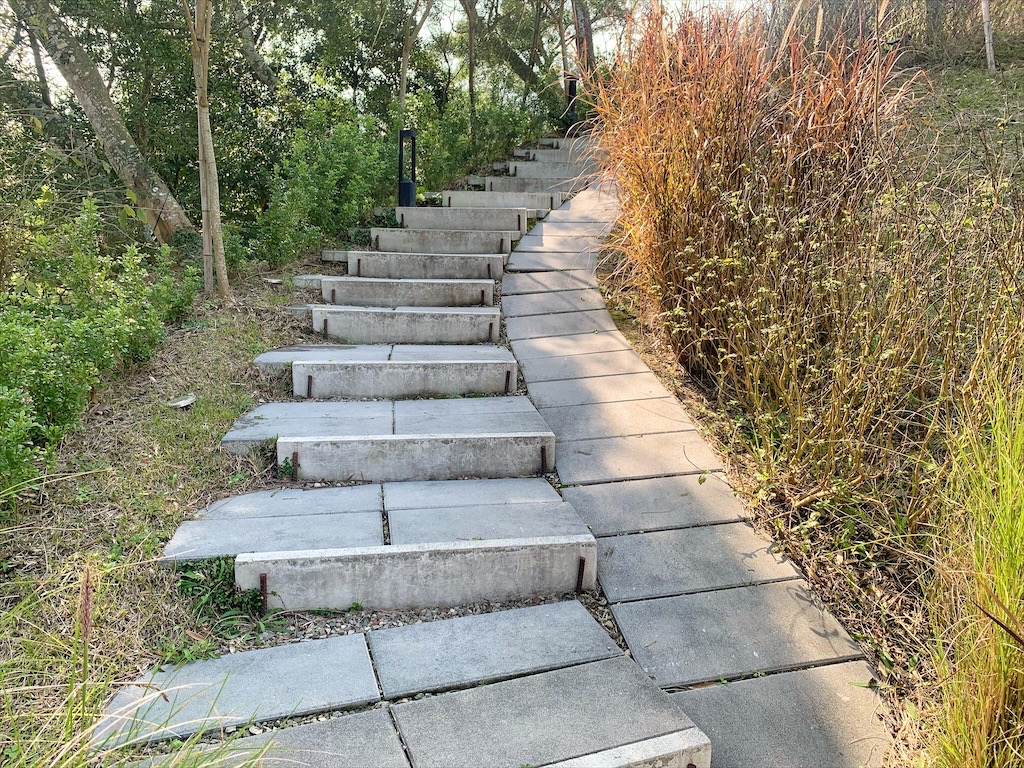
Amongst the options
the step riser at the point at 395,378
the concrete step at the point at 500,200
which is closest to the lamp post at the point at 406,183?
the concrete step at the point at 500,200

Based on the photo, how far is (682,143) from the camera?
127 inches

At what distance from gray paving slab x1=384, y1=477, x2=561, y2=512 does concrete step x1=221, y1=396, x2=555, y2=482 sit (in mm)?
78

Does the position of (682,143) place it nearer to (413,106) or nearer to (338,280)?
(338,280)

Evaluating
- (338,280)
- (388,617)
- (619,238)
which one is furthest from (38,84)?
(388,617)

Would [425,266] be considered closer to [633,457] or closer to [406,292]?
[406,292]

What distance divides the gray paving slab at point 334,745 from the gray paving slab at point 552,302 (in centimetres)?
304

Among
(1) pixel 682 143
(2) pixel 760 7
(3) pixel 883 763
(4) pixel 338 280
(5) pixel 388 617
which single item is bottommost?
(3) pixel 883 763

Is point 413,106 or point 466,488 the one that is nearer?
point 466,488

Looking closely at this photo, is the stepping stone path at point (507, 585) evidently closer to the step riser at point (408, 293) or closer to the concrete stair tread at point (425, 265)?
the step riser at point (408, 293)

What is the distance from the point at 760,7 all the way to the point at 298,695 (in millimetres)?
3767

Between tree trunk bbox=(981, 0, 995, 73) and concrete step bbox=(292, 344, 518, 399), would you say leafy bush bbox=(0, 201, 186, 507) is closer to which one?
concrete step bbox=(292, 344, 518, 399)

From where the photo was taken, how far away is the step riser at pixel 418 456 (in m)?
2.84

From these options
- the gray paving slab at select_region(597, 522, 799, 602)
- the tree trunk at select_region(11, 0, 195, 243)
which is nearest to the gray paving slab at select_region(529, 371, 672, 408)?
the gray paving slab at select_region(597, 522, 799, 602)

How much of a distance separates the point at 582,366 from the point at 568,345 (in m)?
0.29
